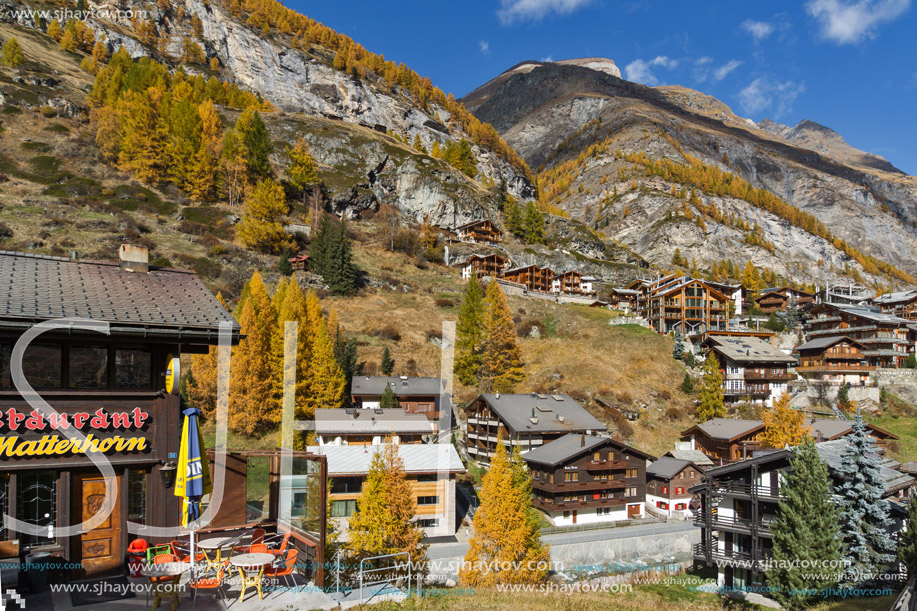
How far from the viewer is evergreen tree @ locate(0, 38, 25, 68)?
119 m

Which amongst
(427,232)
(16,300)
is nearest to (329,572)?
(16,300)

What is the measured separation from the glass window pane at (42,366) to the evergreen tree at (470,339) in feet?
182

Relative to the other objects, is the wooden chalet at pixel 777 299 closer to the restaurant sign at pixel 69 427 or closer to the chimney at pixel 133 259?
the chimney at pixel 133 259

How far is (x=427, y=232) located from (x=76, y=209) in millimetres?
60221

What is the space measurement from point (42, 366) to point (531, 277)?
102109mm

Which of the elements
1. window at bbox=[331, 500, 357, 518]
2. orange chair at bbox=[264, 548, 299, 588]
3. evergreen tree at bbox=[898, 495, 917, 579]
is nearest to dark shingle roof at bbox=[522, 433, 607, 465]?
window at bbox=[331, 500, 357, 518]

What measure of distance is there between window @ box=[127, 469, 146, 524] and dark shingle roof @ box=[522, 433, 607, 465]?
121 ft

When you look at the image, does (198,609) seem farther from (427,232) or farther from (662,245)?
(662,245)

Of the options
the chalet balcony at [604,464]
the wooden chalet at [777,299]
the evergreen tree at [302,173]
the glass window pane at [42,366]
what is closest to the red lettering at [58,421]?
the glass window pane at [42,366]

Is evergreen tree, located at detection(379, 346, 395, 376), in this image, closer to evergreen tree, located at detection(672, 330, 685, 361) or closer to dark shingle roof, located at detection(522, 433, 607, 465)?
dark shingle roof, located at detection(522, 433, 607, 465)

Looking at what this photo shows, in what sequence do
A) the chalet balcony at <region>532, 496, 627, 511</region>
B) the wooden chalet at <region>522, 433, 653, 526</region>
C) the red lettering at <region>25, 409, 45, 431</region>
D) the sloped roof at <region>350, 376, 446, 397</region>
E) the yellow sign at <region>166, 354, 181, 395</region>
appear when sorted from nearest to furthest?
1. the red lettering at <region>25, 409, 45, 431</region>
2. the yellow sign at <region>166, 354, 181, 395</region>
3. the chalet balcony at <region>532, 496, 627, 511</region>
4. the wooden chalet at <region>522, 433, 653, 526</region>
5. the sloped roof at <region>350, 376, 446, 397</region>

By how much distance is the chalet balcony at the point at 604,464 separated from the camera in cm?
4659

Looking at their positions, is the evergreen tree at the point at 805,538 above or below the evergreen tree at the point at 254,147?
below

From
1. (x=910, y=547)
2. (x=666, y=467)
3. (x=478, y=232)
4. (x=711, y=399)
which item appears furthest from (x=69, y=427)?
(x=478, y=232)
